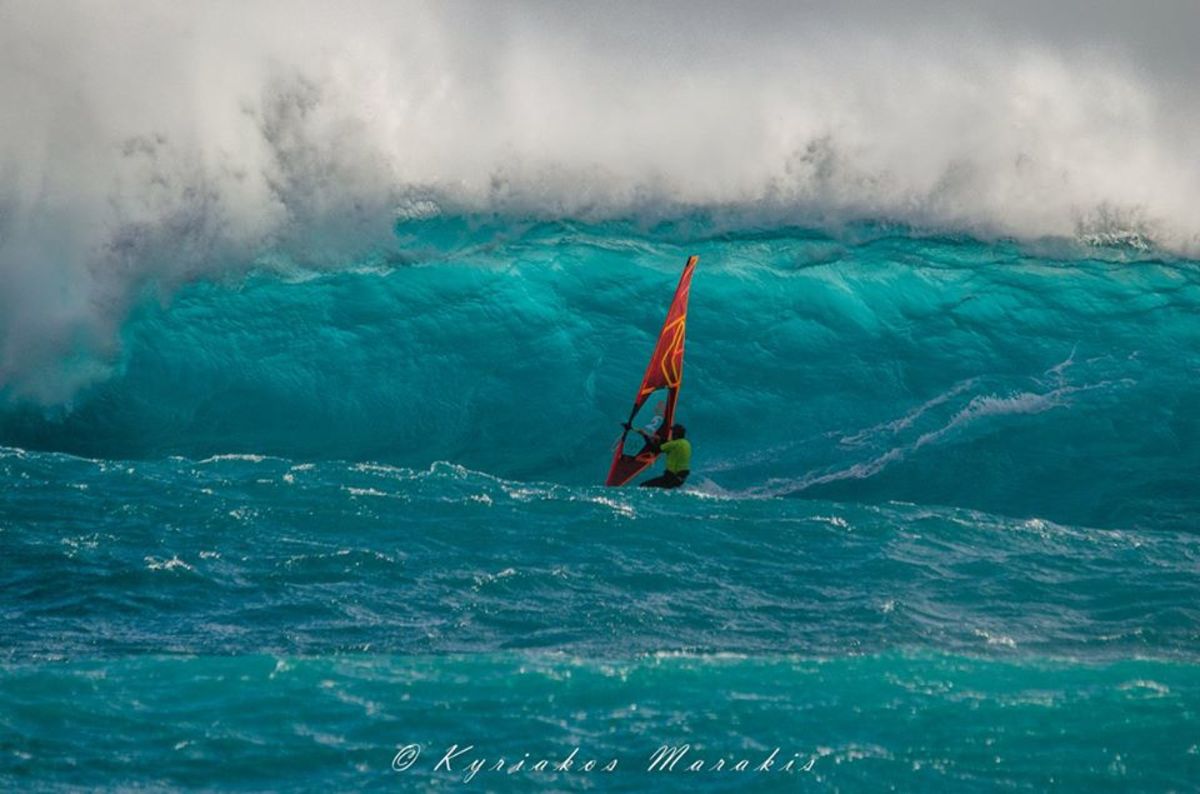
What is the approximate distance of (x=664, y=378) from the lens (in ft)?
44.6

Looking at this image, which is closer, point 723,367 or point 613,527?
point 613,527

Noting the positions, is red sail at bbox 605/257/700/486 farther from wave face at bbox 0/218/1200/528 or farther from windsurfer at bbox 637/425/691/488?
wave face at bbox 0/218/1200/528

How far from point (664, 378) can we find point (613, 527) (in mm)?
2520

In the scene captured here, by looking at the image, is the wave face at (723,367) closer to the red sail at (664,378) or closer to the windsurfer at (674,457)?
the red sail at (664,378)

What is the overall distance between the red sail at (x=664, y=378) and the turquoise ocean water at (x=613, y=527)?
0.63 meters

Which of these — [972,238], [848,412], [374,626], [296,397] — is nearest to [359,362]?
[296,397]

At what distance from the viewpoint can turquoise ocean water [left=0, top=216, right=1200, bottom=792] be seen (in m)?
7.76

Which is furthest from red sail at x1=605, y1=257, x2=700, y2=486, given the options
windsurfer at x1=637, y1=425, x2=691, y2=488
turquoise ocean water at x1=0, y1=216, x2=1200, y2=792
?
turquoise ocean water at x1=0, y1=216, x2=1200, y2=792

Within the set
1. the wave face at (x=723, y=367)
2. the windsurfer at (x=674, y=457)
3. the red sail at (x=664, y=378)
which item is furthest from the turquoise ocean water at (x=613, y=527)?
the red sail at (x=664, y=378)

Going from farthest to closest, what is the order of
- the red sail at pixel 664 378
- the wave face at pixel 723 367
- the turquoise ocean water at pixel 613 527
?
the wave face at pixel 723 367
the red sail at pixel 664 378
the turquoise ocean water at pixel 613 527

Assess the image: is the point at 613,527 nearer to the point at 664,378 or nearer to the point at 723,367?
the point at 664,378

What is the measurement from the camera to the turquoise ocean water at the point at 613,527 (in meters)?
7.76

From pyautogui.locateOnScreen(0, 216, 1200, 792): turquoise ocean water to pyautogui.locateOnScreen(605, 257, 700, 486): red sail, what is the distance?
0.63 m

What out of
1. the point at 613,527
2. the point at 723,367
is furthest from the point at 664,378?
the point at 613,527
